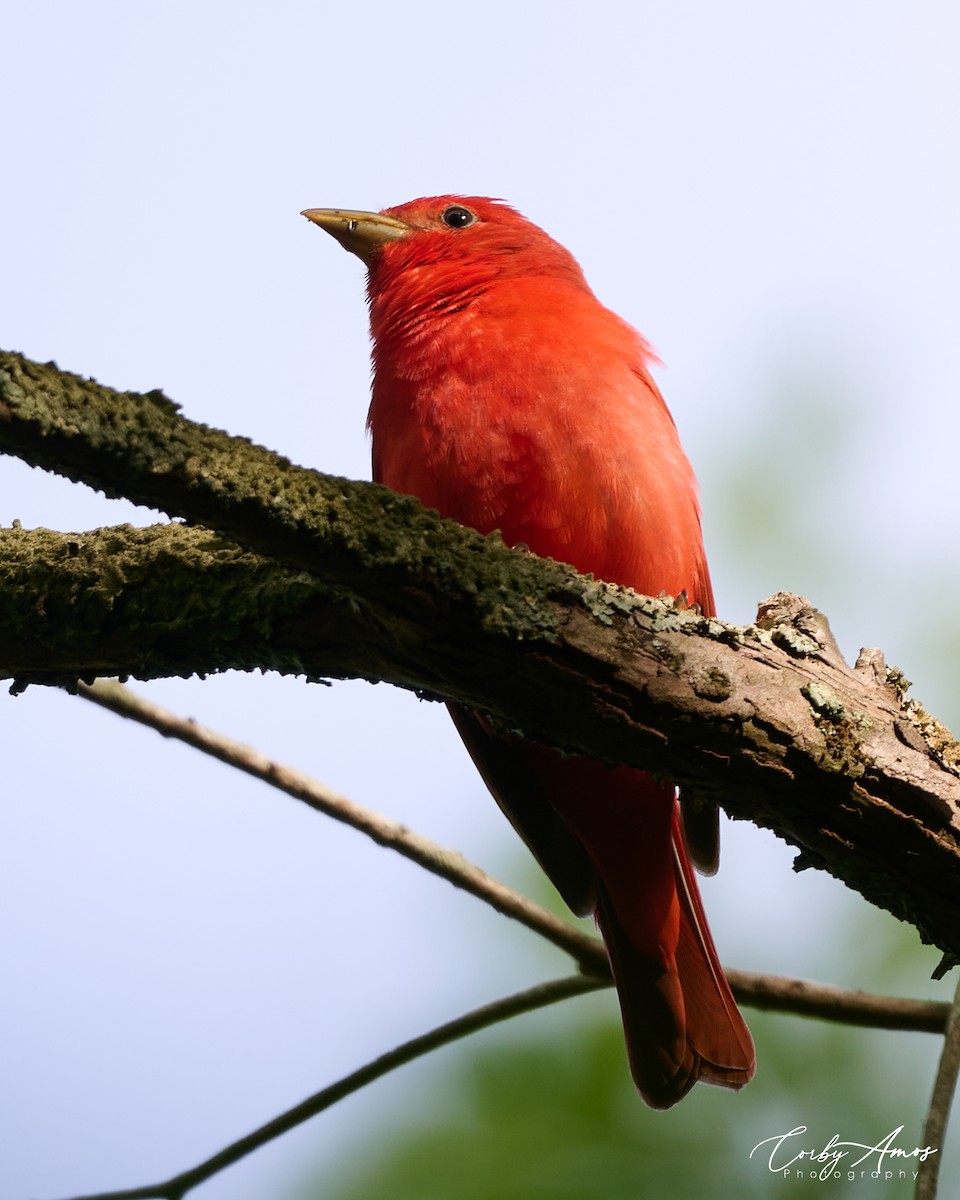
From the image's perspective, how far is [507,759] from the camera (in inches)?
152

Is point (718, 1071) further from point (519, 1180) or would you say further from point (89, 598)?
point (89, 598)

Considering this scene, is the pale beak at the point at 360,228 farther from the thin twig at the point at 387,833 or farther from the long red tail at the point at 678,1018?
the long red tail at the point at 678,1018

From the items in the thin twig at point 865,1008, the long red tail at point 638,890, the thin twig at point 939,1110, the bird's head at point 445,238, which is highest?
the bird's head at point 445,238

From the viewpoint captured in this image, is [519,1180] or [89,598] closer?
[89,598]

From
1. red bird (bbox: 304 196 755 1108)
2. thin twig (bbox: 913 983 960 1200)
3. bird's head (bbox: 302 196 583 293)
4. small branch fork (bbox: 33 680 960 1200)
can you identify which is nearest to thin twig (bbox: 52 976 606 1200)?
small branch fork (bbox: 33 680 960 1200)

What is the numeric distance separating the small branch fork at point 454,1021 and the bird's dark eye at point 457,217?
222cm

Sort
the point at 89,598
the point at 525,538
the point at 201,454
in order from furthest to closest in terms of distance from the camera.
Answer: the point at 525,538 → the point at 89,598 → the point at 201,454

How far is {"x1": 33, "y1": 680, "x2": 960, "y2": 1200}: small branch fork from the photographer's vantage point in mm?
2994

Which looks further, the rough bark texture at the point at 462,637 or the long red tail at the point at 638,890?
the long red tail at the point at 638,890

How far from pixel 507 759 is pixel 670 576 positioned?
79 centimetres

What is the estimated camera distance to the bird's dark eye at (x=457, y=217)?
461 centimetres

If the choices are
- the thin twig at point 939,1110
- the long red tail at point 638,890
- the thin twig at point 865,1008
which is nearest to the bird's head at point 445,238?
the long red tail at point 638,890

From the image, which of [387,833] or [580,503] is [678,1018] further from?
[580,503]

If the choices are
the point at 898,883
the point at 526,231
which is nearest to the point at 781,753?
the point at 898,883
